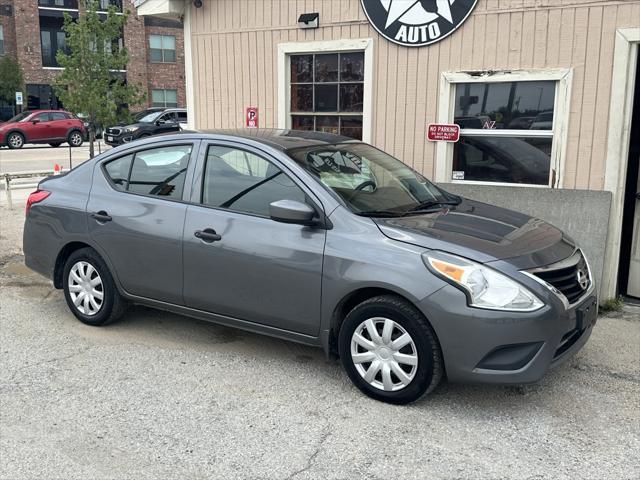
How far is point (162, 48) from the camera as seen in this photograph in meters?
38.9

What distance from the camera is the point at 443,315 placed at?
143 inches

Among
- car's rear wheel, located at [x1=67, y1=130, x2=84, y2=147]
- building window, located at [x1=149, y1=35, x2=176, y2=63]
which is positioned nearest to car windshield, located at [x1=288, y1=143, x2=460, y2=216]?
car's rear wheel, located at [x1=67, y1=130, x2=84, y2=147]

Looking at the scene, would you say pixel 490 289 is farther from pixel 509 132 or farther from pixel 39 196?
pixel 39 196

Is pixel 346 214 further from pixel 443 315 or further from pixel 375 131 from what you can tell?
pixel 375 131

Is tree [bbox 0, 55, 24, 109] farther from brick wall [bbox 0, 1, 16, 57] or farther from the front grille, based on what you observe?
the front grille

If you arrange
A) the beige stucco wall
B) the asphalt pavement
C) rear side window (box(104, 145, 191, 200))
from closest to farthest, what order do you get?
the asphalt pavement, rear side window (box(104, 145, 191, 200)), the beige stucco wall

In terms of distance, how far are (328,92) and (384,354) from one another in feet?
14.2

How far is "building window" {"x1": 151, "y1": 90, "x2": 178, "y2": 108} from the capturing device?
39.0 m

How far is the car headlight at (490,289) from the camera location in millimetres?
3590

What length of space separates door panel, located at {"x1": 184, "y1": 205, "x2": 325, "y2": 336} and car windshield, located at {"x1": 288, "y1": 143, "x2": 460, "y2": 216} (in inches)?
15.5

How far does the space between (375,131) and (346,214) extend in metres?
3.28

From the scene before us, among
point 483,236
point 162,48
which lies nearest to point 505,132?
point 483,236

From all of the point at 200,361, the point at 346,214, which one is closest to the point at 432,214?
the point at 346,214

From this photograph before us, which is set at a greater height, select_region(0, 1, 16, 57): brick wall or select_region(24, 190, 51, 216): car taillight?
select_region(0, 1, 16, 57): brick wall
